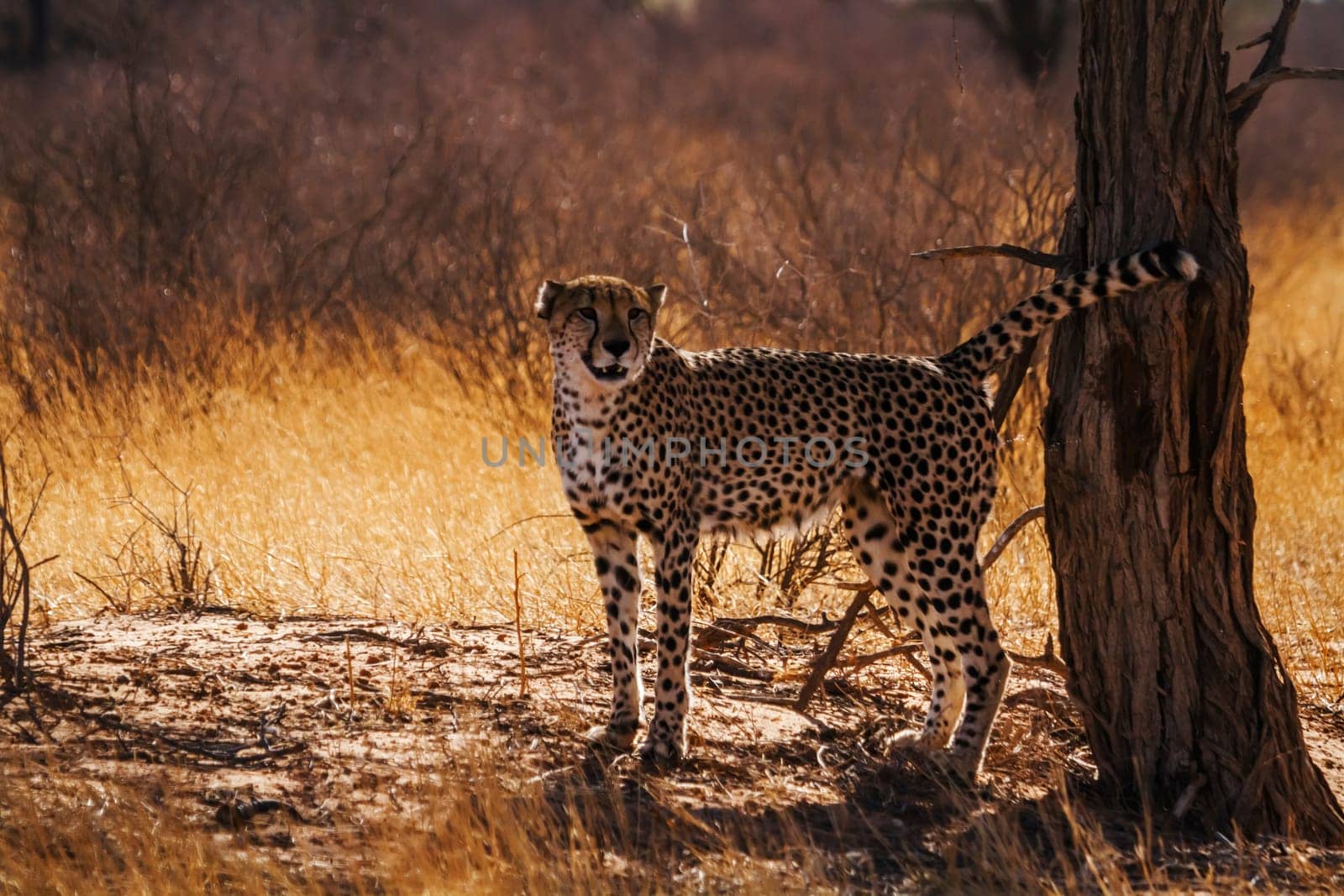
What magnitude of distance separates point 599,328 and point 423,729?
44.4 inches

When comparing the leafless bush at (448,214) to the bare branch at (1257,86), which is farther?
the leafless bush at (448,214)

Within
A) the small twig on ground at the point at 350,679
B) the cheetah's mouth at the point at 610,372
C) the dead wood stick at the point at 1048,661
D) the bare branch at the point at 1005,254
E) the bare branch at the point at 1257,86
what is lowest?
the small twig on ground at the point at 350,679

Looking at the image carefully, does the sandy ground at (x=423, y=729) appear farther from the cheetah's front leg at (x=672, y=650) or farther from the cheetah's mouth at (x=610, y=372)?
the cheetah's mouth at (x=610, y=372)

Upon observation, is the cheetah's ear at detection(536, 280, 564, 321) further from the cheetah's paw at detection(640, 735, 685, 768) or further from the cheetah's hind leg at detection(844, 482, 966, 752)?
the cheetah's paw at detection(640, 735, 685, 768)

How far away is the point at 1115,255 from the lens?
392 cm

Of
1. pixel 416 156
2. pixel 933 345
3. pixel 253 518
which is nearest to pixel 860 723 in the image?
pixel 253 518

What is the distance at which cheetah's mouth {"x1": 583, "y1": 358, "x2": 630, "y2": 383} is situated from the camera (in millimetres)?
4109

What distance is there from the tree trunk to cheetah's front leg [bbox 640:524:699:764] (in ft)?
3.19

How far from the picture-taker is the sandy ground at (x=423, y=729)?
145 inches

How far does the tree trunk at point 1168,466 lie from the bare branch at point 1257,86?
0.05m

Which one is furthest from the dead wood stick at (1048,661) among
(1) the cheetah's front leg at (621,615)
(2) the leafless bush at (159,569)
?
(2) the leafless bush at (159,569)

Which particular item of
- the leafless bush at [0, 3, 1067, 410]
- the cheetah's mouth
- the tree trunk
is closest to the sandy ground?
the tree trunk

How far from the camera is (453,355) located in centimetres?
909

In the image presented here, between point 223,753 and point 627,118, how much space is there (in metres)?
14.3
